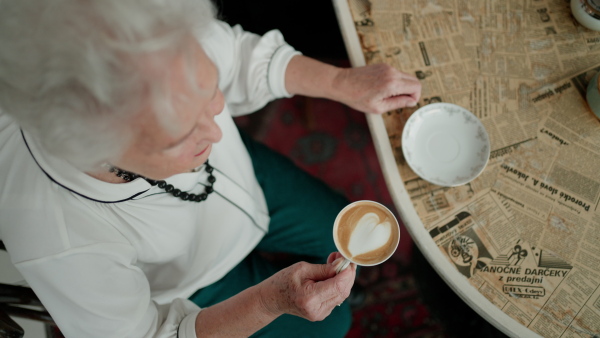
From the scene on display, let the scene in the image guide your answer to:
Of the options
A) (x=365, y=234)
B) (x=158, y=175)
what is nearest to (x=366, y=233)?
(x=365, y=234)

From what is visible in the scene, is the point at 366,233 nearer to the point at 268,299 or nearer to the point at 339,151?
the point at 268,299

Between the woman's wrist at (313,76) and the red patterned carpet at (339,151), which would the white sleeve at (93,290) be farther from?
the red patterned carpet at (339,151)

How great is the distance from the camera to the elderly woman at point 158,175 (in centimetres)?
59

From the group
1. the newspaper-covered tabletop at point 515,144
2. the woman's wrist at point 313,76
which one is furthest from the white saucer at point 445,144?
the woman's wrist at point 313,76

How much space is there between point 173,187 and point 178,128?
357 millimetres

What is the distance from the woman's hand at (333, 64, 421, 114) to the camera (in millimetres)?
1080

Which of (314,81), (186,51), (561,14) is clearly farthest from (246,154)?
(561,14)

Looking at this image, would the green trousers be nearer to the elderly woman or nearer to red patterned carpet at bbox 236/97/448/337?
the elderly woman

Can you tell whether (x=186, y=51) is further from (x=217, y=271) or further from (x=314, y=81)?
(x=217, y=271)

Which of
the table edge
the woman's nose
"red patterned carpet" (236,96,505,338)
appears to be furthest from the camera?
"red patterned carpet" (236,96,505,338)

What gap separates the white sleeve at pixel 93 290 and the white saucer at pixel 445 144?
0.75 meters

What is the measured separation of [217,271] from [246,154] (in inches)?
15.2

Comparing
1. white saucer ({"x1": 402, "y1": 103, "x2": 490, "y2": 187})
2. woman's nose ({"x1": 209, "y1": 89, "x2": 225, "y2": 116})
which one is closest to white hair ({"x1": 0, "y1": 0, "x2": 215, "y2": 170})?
woman's nose ({"x1": 209, "y1": 89, "x2": 225, "y2": 116})

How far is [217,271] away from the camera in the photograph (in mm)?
1222
